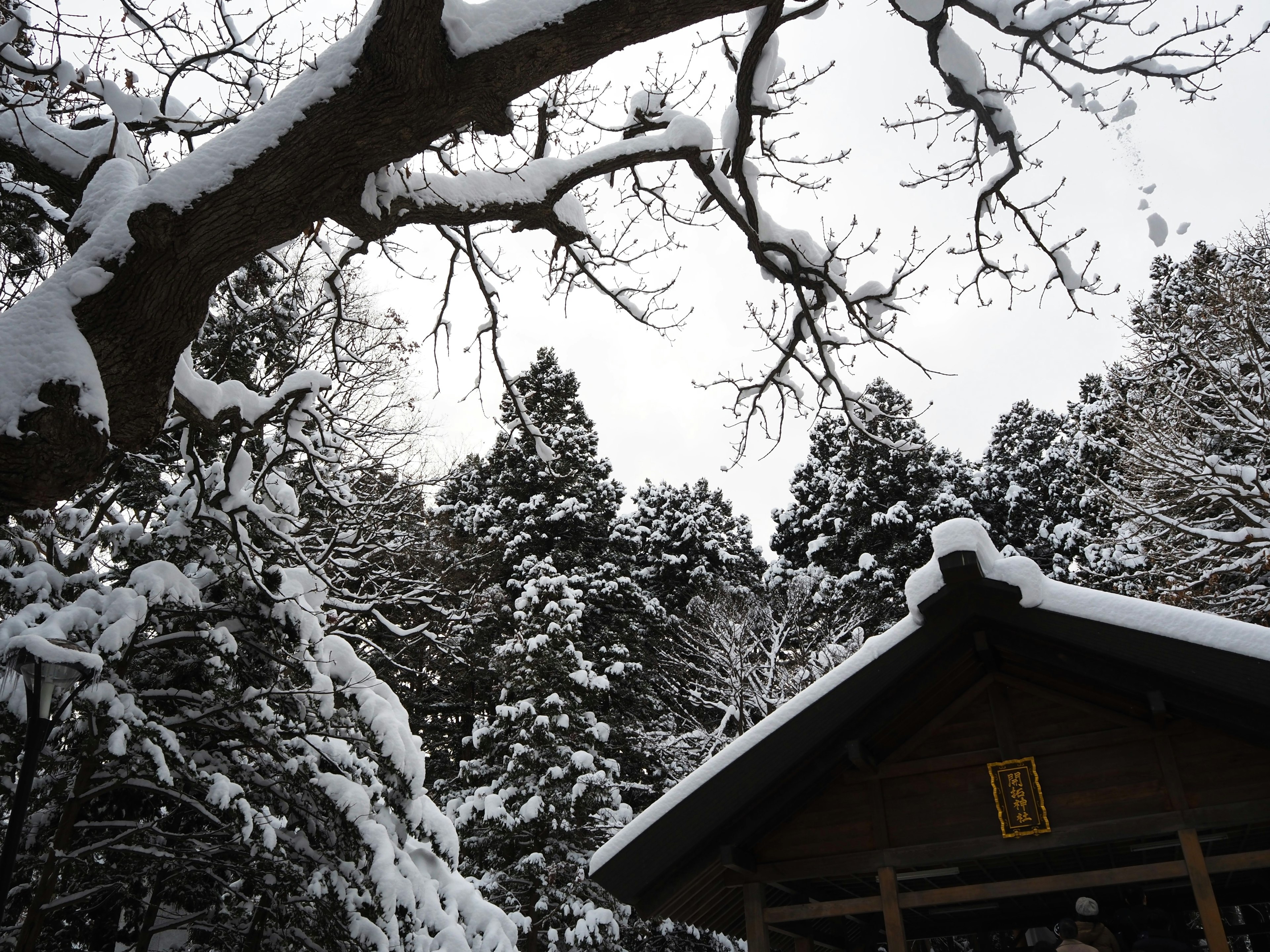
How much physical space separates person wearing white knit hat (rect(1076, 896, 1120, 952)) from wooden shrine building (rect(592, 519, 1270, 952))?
0.26 m

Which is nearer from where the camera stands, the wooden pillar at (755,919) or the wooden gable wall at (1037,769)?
the wooden gable wall at (1037,769)

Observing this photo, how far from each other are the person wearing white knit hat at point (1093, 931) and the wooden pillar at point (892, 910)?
3.46 feet

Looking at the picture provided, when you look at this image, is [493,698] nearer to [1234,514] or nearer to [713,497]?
[713,497]

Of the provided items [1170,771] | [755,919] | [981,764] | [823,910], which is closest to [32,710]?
[755,919]

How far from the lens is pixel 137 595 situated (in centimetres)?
726

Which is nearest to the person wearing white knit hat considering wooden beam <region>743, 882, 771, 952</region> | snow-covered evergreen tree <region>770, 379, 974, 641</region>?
wooden beam <region>743, 882, 771, 952</region>

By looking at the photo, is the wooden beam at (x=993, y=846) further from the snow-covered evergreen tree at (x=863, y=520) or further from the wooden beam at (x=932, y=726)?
the snow-covered evergreen tree at (x=863, y=520)

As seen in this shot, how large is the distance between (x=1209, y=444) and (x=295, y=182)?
15413 millimetres

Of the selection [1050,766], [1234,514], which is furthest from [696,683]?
[1050,766]

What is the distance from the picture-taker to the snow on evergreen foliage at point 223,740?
22.8 feet

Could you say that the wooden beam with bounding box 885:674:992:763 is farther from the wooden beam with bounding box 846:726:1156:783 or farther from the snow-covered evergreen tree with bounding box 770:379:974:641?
the snow-covered evergreen tree with bounding box 770:379:974:641

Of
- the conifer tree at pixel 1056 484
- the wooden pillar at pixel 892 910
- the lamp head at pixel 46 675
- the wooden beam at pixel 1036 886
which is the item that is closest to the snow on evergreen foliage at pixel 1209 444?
the conifer tree at pixel 1056 484

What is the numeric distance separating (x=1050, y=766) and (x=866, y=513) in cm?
2136

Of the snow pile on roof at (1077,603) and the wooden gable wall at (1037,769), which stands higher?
the snow pile on roof at (1077,603)
